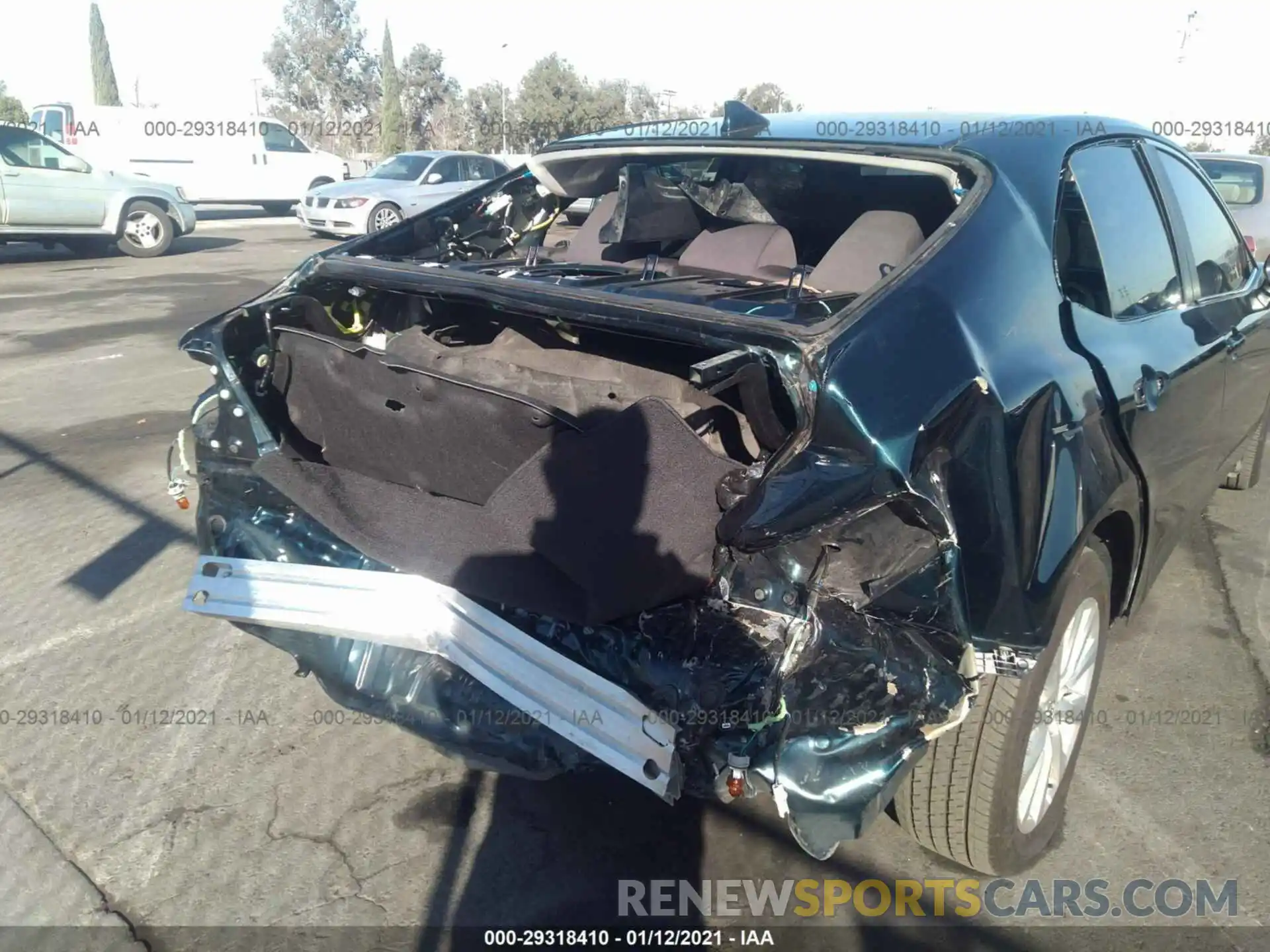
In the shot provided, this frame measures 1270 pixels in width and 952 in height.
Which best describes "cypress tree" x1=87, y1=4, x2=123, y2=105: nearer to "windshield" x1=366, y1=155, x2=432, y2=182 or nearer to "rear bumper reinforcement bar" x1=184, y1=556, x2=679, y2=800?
"windshield" x1=366, y1=155, x2=432, y2=182

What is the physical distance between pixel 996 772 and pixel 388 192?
1678 cm

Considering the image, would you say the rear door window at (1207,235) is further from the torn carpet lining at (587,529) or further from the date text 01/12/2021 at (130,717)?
the date text 01/12/2021 at (130,717)

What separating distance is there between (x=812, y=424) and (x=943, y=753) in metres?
0.90

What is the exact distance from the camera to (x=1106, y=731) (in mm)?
3332

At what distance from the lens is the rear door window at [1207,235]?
3.54m

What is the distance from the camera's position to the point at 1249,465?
514 centimetres

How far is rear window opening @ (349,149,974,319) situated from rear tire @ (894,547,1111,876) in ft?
3.48

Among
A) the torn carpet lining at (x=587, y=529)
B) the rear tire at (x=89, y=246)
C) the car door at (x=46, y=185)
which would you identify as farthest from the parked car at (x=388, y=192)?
the torn carpet lining at (x=587, y=529)

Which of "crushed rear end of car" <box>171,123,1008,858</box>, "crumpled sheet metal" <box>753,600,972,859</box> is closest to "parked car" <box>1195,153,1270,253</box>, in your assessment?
"crushed rear end of car" <box>171,123,1008,858</box>

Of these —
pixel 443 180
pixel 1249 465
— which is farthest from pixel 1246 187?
pixel 443 180

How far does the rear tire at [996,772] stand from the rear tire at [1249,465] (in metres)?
2.73

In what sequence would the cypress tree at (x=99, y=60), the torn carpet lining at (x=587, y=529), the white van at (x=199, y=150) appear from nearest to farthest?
1. the torn carpet lining at (x=587, y=529)
2. the white van at (x=199, y=150)
3. the cypress tree at (x=99, y=60)

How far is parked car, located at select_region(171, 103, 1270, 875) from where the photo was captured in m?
2.14

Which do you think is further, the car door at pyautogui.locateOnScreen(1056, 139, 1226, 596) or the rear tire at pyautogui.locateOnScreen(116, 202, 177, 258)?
the rear tire at pyautogui.locateOnScreen(116, 202, 177, 258)
